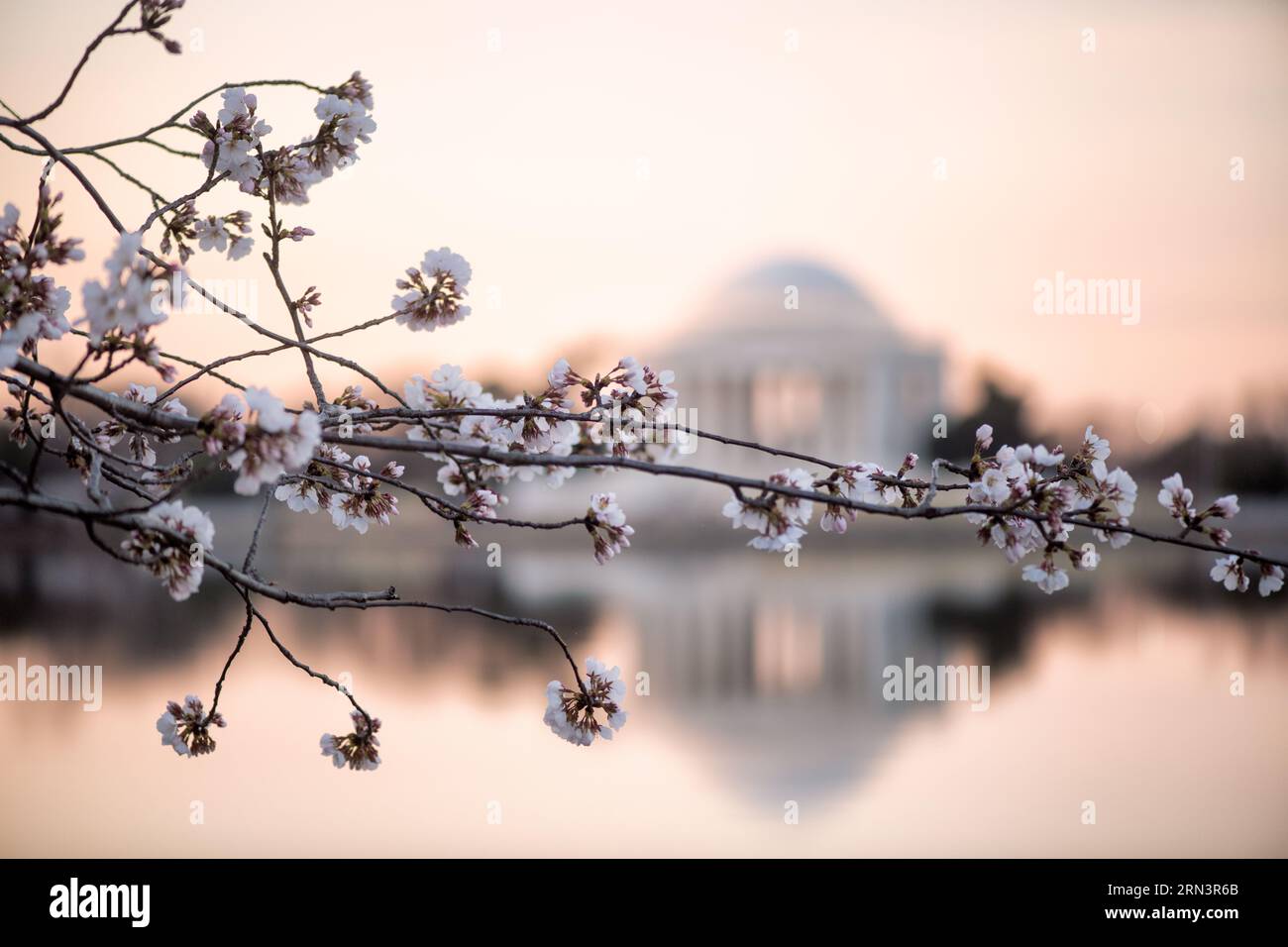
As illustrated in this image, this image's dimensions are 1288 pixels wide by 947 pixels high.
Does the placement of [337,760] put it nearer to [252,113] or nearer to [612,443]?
[612,443]

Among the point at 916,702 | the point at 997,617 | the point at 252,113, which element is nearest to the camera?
the point at 252,113

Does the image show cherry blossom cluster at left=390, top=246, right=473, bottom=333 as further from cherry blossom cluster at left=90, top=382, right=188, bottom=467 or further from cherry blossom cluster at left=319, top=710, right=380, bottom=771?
cherry blossom cluster at left=319, top=710, right=380, bottom=771

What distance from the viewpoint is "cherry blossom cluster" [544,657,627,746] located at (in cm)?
122

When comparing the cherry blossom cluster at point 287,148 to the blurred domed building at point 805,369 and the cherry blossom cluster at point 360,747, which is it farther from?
the blurred domed building at point 805,369

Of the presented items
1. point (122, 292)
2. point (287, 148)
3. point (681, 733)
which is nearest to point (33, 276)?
point (122, 292)

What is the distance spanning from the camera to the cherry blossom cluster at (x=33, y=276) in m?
0.99

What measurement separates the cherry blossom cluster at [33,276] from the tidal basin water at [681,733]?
2472 mm

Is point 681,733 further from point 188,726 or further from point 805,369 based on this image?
point 805,369

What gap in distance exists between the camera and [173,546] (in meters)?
0.97

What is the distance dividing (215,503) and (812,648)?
8.76 metres

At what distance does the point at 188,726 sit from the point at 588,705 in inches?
17.8

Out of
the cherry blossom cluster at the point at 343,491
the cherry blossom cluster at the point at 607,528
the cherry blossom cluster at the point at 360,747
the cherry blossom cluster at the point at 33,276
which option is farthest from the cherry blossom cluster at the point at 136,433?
the cherry blossom cluster at the point at 607,528
